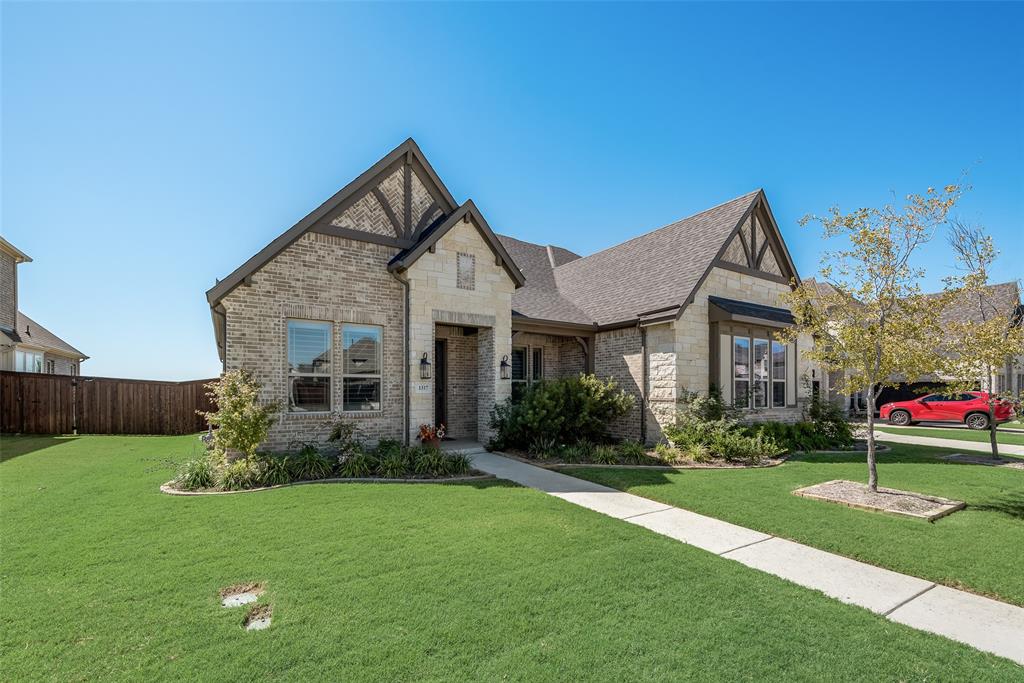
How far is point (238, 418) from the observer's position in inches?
311

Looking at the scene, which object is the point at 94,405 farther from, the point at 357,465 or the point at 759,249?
the point at 759,249

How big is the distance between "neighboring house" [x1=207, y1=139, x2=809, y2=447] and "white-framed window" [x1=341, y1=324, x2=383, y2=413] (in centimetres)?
3

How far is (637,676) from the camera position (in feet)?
9.45

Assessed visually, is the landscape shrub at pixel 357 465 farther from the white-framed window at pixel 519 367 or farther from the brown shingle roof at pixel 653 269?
the brown shingle roof at pixel 653 269

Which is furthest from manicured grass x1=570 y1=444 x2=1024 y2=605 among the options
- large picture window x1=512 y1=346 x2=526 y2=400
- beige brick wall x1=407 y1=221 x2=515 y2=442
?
large picture window x1=512 y1=346 x2=526 y2=400

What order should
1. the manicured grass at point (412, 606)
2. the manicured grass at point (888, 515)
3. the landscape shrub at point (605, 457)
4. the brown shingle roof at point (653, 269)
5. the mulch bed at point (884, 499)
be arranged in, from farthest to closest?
the brown shingle roof at point (653, 269) < the landscape shrub at point (605, 457) < the mulch bed at point (884, 499) < the manicured grass at point (888, 515) < the manicured grass at point (412, 606)

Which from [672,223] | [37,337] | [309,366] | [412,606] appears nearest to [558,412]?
[309,366]

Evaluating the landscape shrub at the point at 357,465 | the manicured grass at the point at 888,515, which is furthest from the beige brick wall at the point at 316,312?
the manicured grass at the point at 888,515

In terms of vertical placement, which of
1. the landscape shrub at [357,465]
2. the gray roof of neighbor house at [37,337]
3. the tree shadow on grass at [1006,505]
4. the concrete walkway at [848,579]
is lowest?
the tree shadow on grass at [1006,505]

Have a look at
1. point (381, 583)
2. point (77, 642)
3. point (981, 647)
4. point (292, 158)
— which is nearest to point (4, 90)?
point (292, 158)

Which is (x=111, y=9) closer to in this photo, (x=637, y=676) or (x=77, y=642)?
(x=77, y=642)

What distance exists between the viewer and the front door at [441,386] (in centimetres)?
1261

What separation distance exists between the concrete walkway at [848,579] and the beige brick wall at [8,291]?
24614 millimetres

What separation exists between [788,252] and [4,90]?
18473 millimetres
